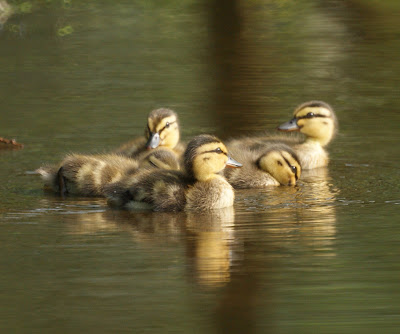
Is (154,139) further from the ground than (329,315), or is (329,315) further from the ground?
(154,139)

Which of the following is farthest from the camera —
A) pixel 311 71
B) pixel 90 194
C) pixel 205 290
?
pixel 311 71

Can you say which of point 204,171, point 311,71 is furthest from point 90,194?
point 311,71

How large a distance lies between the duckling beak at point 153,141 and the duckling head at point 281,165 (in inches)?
28.5

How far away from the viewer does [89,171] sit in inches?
262

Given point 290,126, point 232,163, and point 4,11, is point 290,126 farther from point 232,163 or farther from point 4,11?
point 4,11

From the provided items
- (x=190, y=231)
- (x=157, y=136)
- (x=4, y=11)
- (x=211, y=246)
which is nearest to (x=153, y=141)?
(x=157, y=136)

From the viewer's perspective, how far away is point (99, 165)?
668 cm

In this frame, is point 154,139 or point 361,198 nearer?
point 361,198

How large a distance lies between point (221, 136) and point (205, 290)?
3.98m

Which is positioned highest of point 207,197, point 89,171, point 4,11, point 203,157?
point 4,11

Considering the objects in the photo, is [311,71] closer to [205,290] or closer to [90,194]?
[90,194]

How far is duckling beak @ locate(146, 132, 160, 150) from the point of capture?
7371 mm

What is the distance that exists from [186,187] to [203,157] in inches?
7.7

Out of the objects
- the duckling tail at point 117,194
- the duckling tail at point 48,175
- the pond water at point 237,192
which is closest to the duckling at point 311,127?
the pond water at point 237,192
